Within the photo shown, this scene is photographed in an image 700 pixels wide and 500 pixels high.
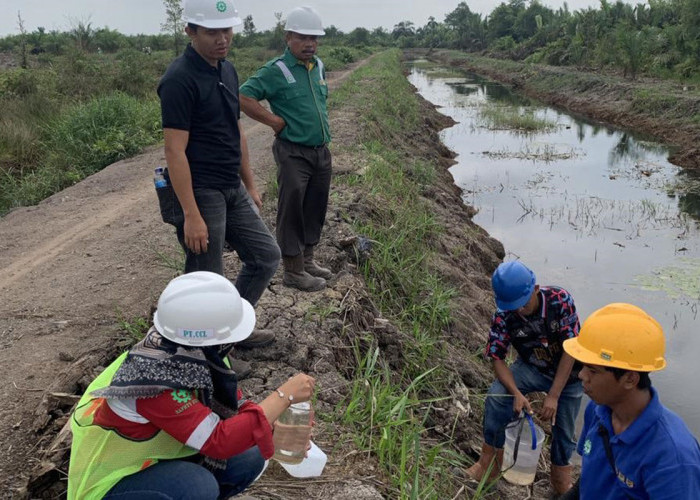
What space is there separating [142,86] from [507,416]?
43.4ft

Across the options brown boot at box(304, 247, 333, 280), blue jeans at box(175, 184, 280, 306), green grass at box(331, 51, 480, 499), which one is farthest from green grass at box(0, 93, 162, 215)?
blue jeans at box(175, 184, 280, 306)

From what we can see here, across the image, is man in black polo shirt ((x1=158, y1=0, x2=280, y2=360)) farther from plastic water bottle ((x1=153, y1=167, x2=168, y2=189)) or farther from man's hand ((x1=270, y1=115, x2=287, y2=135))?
man's hand ((x1=270, y1=115, x2=287, y2=135))

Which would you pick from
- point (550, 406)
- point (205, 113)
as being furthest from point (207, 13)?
point (550, 406)

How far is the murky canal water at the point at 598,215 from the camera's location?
6.68 meters

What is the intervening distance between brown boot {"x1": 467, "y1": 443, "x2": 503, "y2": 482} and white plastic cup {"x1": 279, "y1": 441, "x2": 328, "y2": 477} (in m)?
1.13

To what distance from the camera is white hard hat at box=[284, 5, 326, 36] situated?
354 centimetres

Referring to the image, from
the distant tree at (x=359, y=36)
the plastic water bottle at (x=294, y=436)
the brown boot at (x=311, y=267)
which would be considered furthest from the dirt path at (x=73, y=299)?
the distant tree at (x=359, y=36)

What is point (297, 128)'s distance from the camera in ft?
12.4

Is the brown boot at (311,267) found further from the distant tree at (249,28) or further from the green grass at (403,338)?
the distant tree at (249,28)

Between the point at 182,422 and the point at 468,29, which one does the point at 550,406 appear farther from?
the point at 468,29

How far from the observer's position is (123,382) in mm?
1808

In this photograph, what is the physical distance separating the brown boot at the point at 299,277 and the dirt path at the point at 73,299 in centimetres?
8

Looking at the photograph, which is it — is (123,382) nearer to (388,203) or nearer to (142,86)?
(388,203)

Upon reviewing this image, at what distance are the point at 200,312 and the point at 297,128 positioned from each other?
83.5 inches
